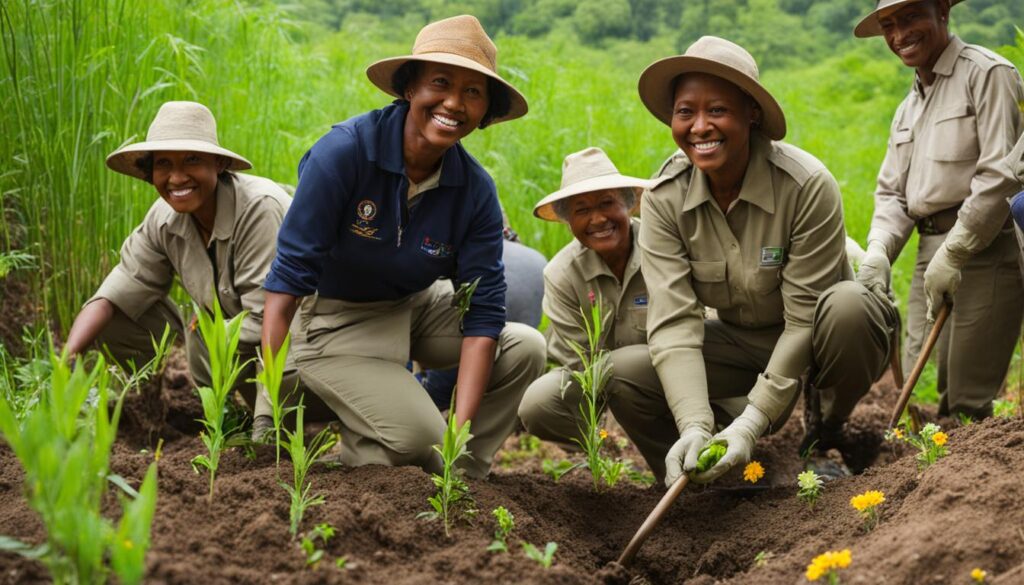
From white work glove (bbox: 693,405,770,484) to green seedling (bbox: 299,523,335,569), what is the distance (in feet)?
3.50

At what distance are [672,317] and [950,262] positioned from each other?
0.99 metres

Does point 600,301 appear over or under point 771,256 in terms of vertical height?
under

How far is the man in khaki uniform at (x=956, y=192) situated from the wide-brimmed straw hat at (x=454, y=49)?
5.09 ft

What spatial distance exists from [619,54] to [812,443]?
8.96 m

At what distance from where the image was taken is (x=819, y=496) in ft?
9.64

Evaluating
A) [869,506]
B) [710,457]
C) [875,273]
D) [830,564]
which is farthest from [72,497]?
[875,273]

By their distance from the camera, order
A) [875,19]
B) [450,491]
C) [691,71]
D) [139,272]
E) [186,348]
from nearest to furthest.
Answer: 1. [450,491]
2. [691,71]
3. [139,272]
4. [186,348]
5. [875,19]

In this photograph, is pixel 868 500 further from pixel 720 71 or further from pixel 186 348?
pixel 186 348

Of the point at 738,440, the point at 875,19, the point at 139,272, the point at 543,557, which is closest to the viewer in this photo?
the point at 543,557

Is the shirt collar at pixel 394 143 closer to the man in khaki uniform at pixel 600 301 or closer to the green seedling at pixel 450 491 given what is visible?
the man in khaki uniform at pixel 600 301

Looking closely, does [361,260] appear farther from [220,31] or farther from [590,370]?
[220,31]

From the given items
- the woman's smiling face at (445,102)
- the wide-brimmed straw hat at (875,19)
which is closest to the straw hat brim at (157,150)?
the woman's smiling face at (445,102)

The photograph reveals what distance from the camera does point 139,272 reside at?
3859 mm

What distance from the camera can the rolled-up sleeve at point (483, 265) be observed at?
3.38 m
